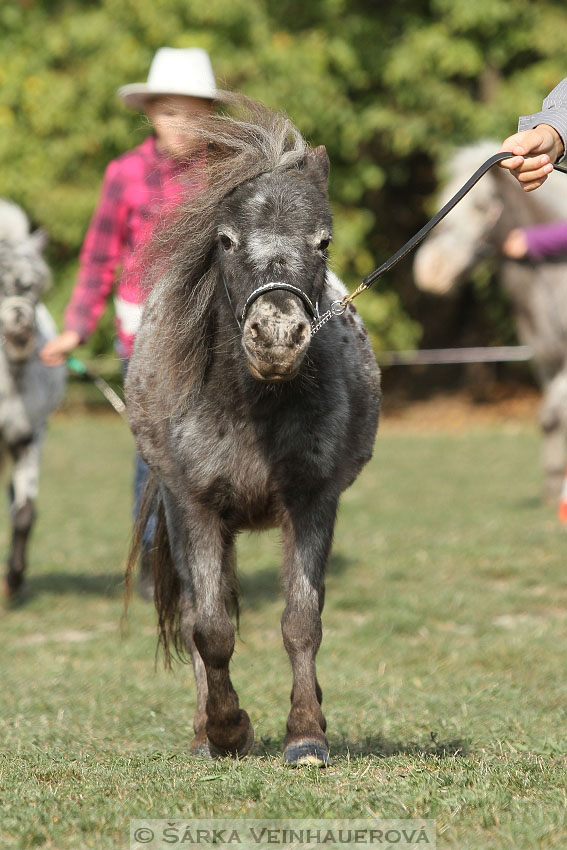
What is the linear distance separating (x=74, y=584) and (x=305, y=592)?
444 cm

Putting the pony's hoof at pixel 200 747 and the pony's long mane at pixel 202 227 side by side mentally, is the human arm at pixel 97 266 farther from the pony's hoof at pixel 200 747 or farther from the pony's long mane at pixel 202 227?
the pony's hoof at pixel 200 747

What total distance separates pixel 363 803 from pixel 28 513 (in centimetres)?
482

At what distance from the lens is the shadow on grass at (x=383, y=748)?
13.4ft

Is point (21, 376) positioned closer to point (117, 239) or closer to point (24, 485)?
point (24, 485)

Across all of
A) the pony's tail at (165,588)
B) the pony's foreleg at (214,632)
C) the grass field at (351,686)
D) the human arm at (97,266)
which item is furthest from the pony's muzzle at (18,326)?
the pony's foreleg at (214,632)

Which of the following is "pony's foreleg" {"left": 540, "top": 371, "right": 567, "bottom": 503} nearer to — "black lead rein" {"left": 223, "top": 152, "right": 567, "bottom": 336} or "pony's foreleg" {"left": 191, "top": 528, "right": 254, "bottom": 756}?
"black lead rein" {"left": 223, "top": 152, "right": 567, "bottom": 336}

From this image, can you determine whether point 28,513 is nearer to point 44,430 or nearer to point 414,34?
point 44,430

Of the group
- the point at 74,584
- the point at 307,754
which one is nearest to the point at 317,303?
the point at 307,754

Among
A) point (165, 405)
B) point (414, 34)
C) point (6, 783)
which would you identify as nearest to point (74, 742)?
A: point (6, 783)

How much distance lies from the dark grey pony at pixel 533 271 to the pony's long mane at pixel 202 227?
20.6 feet

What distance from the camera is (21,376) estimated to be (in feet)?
24.5

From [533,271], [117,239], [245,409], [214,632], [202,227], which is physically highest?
[533,271]

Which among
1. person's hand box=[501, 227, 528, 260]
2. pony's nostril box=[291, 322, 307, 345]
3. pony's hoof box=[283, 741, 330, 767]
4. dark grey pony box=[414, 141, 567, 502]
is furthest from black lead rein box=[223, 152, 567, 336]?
dark grey pony box=[414, 141, 567, 502]

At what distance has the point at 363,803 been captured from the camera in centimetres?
323
